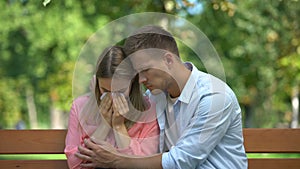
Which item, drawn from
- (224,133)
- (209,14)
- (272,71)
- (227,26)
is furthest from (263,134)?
(272,71)

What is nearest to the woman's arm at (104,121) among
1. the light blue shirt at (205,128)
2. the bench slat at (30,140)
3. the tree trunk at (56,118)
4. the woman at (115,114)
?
the woman at (115,114)

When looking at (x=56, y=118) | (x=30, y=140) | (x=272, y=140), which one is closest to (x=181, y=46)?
(x=272, y=140)

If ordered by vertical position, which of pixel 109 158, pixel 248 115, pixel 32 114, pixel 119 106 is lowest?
pixel 32 114

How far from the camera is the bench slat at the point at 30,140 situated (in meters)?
3.66

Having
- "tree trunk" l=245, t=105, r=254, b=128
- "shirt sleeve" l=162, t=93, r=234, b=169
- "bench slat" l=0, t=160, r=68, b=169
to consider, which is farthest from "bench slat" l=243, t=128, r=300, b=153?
"tree trunk" l=245, t=105, r=254, b=128

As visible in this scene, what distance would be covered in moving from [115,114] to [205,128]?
45 cm

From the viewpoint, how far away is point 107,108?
3.16 m

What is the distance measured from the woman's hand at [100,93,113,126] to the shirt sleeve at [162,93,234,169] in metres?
0.34

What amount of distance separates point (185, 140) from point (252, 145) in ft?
2.71

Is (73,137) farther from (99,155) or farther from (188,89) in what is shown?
(188,89)

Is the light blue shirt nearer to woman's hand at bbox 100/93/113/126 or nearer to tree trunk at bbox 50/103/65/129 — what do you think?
woman's hand at bbox 100/93/113/126

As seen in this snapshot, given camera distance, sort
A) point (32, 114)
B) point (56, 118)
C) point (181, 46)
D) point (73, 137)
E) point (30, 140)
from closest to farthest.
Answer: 1. point (73, 137)
2. point (30, 140)
3. point (181, 46)
4. point (56, 118)
5. point (32, 114)

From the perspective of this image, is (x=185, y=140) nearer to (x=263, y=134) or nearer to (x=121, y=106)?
(x=121, y=106)

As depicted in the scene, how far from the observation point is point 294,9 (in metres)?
11.4
